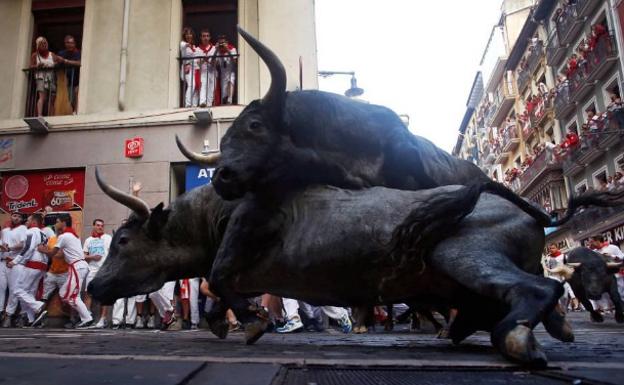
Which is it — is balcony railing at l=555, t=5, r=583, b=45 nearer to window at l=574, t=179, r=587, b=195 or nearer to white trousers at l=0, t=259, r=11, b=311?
window at l=574, t=179, r=587, b=195

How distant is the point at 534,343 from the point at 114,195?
3.83 meters

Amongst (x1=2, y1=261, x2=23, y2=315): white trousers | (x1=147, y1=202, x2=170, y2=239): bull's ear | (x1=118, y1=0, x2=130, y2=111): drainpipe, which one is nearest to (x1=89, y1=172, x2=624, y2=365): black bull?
(x1=147, y1=202, x2=170, y2=239): bull's ear

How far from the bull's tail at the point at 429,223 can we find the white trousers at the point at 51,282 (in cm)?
834

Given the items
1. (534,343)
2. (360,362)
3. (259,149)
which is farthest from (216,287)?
(534,343)

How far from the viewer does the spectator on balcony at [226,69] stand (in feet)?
42.9

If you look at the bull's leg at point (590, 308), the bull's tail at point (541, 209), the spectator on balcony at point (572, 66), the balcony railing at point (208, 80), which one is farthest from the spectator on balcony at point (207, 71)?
the spectator on balcony at point (572, 66)

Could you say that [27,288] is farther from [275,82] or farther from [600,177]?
[600,177]

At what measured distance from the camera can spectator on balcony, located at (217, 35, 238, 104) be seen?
13.1 m

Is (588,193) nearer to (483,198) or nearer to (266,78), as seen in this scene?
(483,198)

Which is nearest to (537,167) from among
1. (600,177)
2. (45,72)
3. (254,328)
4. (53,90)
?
(600,177)

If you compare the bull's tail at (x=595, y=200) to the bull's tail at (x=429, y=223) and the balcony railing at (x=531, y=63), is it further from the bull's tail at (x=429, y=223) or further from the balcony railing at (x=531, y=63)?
the balcony railing at (x=531, y=63)

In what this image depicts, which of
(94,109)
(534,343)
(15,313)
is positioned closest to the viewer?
(534,343)

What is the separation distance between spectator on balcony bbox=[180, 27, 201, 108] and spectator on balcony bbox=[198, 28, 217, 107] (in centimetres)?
11

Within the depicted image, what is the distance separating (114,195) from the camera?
203 inches
